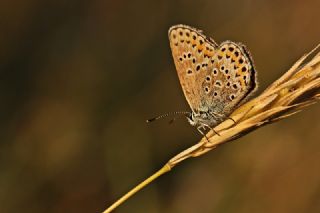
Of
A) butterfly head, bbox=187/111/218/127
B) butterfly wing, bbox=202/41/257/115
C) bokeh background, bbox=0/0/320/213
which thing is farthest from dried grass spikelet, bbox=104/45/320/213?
bokeh background, bbox=0/0/320/213

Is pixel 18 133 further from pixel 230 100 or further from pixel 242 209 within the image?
pixel 230 100

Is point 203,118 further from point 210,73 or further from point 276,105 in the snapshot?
point 276,105

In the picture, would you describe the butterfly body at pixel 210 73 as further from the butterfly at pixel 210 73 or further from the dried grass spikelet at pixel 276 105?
the dried grass spikelet at pixel 276 105

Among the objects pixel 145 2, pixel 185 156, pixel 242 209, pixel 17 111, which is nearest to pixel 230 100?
pixel 185 156

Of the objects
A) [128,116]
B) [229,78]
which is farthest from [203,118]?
[128,116]

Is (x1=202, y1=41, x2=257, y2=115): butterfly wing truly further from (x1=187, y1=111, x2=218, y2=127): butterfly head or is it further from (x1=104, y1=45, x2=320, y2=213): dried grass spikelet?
(x1=104, y1=45, x2=320, y2=213): dried grass spikelet

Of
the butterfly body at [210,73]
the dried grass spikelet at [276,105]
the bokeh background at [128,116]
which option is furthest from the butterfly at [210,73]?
the bokeh background at [128,116]
